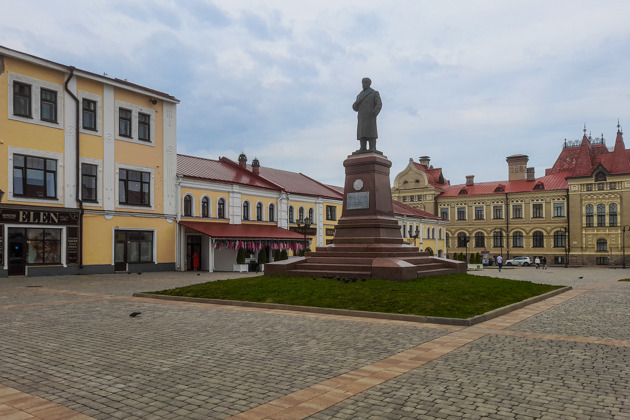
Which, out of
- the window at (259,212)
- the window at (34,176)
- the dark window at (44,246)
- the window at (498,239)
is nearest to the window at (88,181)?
the window at (34,176)

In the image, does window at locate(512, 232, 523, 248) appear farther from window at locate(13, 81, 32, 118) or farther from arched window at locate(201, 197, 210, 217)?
window at locate(13, 81, 32, 118)

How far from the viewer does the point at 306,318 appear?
11.9 m

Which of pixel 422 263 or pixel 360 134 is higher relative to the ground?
pixel 360 134

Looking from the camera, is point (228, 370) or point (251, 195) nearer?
point (228, 370)

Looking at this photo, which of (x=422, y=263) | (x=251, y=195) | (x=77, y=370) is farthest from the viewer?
(x=251, y=195)

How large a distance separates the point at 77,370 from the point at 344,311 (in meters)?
6.73

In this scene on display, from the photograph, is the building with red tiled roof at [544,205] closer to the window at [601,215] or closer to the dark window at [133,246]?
the window at [601,215]

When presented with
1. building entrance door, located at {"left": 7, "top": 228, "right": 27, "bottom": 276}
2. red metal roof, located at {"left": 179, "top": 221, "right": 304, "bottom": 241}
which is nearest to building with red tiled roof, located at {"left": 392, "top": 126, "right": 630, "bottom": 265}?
red metal roof, located at {"left": 179, "top": 221, "right": 304, "bottom": 241}

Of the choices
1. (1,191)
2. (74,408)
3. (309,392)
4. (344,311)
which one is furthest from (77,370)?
(1,191)

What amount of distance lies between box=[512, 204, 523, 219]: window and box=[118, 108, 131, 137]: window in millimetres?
51690

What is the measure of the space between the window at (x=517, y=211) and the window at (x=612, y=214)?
10.1 metres

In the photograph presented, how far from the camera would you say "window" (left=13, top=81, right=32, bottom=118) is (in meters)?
27.1

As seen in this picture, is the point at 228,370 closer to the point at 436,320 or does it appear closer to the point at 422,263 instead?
the point at 436,320

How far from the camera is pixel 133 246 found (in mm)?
32188
